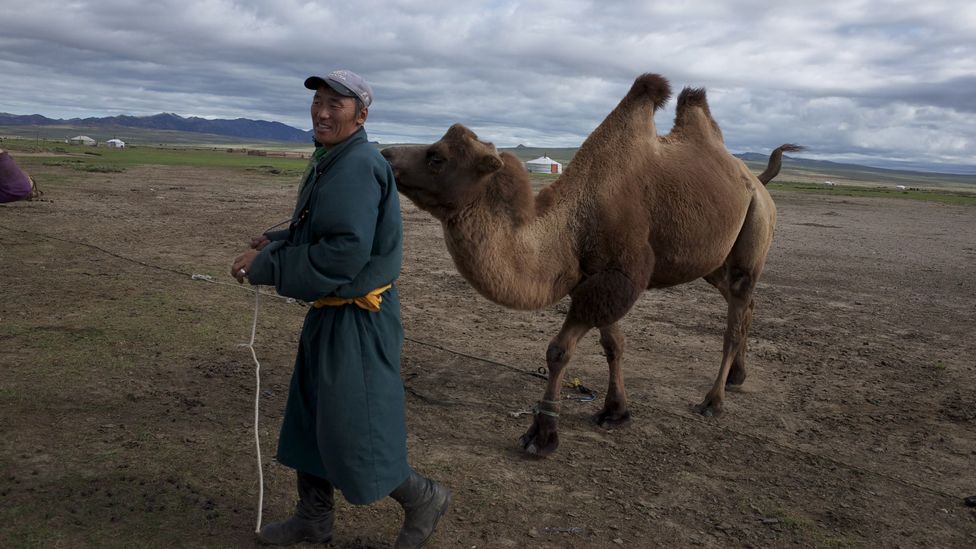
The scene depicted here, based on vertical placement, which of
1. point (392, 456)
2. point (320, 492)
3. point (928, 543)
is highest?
point (392, 456)

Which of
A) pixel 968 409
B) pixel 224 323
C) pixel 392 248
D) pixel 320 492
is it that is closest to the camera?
pixel 392 248

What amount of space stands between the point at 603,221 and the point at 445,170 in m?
1.37

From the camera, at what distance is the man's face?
3375 mm

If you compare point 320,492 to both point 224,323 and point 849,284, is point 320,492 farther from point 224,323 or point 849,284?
point 849,284

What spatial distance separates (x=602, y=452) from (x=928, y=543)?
211 centimetres

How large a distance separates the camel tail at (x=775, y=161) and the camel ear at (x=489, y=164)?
14.8 ft

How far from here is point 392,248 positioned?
3.54m

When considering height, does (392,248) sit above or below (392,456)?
above

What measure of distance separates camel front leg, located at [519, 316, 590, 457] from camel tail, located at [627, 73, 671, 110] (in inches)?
81.0

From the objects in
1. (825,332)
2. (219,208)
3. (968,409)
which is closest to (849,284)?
(825,332)

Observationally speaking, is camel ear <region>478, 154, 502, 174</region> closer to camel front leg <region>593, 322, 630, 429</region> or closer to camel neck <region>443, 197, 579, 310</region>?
camel neck <region>443, 197, 579, 310</region>

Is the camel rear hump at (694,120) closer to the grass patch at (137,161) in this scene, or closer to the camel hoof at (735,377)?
the camel hoof at (735,377)

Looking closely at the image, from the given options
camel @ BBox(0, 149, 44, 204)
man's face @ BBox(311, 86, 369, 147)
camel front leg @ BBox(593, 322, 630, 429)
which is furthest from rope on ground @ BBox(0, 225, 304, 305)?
man's face @ BBox(311, 86, 369, 147)

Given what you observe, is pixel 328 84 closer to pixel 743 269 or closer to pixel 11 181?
pixel 11 181
